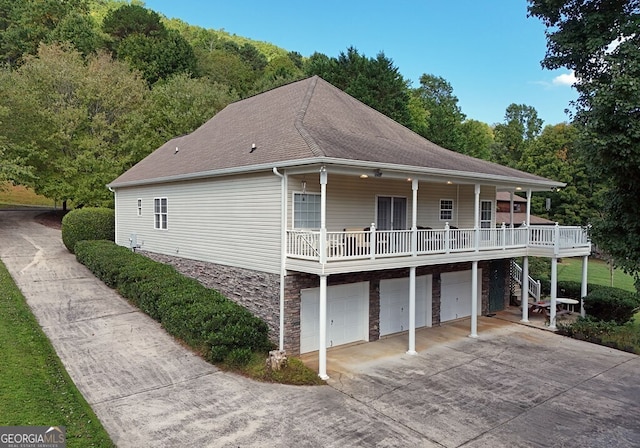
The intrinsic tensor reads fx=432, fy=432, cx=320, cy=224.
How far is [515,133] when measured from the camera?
159 ft

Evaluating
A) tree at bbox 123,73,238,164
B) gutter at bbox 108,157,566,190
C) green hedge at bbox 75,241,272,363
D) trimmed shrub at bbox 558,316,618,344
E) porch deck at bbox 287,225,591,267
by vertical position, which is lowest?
trimmed shrub at bbox 558,316,618,344

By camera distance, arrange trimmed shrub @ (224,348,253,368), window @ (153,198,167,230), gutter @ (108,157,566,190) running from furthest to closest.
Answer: window @ (153,198,167,230) < trimmed shrub @ (224,348,253,368) < gutter @ (108,157,566,190)

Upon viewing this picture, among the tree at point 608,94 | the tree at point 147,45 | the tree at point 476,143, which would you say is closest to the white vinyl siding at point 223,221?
the tree at point 608,94

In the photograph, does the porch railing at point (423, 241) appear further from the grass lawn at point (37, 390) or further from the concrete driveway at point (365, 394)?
the grass lawn at point (37, 390)

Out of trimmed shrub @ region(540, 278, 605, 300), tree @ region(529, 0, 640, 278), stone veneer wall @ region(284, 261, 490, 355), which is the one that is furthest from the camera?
trimmed shrub @ region(540, 278, 605, 300)

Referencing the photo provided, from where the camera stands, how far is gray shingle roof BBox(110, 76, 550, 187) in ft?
37.3

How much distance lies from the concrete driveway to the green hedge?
1.42 feet

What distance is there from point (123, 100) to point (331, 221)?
21.4 meters

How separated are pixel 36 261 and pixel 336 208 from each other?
1426 cm

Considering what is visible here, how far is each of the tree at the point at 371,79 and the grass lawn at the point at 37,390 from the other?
2530cm

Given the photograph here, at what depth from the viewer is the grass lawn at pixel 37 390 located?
6918 millimetres

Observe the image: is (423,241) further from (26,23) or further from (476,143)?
(26,23)

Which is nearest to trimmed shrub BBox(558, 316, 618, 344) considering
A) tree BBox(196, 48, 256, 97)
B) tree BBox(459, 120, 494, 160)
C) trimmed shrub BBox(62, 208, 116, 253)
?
trimmed shrub BBox(62, 208, 116, 253)

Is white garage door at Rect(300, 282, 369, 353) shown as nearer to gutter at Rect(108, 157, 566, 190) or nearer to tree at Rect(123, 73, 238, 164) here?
gutter at Rect(108, 157, 566, 190)
